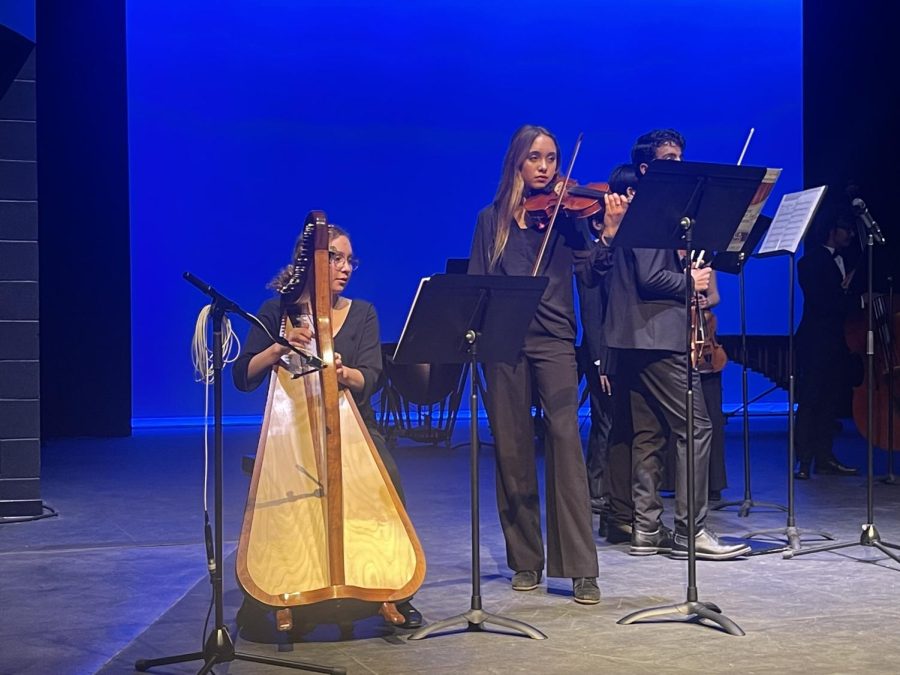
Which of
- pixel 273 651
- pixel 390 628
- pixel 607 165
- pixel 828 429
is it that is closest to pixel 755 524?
pixel 828 429

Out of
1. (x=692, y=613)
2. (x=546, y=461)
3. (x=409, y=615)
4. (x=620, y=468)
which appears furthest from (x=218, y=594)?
(x=620, y=468)

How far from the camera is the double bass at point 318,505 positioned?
Result: 10.6ft

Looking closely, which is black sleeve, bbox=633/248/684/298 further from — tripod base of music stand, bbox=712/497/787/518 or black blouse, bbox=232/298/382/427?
tripod base of music stand, bbox=712/497/787/518

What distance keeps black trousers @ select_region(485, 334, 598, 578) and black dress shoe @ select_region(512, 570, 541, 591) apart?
0.8 inches

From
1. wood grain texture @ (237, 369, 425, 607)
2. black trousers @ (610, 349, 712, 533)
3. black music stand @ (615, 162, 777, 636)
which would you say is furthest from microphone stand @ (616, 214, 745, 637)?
black trousers @ (610, 349, 712, 533)

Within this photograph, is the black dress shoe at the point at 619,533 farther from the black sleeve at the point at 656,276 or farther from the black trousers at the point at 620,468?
the black sleeve at the point at 656,276

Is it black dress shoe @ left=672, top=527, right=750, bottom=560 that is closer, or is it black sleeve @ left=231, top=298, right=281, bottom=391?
black sleeve @ left=231, top=298, right=281, bottom=391

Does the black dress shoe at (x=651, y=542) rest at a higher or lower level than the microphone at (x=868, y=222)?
lower

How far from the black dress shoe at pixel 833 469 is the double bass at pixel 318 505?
13.3ft

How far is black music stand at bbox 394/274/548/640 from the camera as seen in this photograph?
3.29m

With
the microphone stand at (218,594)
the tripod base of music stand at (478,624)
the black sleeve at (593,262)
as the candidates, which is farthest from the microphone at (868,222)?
the microphone stand at (218,594)

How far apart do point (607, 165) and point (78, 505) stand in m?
5.79

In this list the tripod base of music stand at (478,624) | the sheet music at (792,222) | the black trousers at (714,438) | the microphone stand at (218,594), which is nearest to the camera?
the microphone stand at (218,594)

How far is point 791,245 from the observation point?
185 inches
